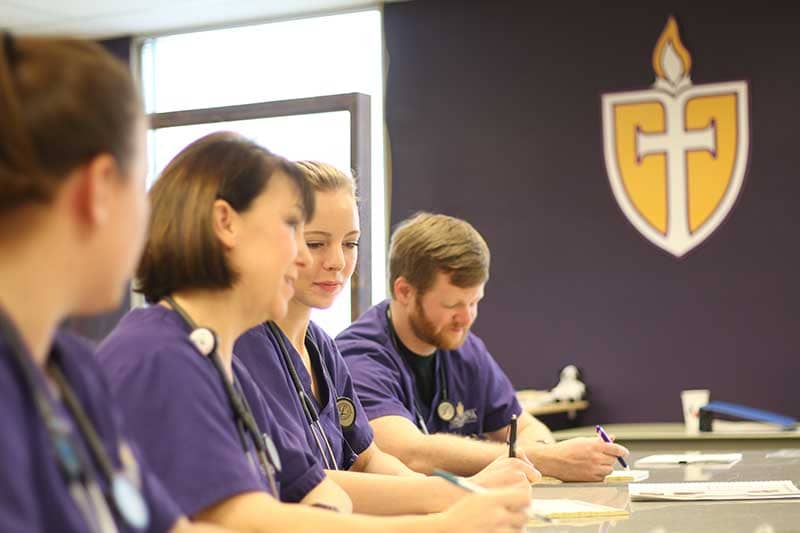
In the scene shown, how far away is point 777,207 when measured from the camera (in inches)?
207

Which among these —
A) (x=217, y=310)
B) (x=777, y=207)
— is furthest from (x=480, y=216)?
(x=217, y=310)

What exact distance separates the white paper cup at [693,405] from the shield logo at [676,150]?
Answer: 697mm

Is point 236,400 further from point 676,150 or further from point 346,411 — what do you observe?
point 676,150

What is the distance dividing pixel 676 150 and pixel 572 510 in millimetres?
3589

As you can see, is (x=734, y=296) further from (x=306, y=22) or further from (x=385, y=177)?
(x=306, y=22)

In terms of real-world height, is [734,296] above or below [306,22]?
below

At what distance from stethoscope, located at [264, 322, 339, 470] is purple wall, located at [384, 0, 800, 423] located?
137 inches

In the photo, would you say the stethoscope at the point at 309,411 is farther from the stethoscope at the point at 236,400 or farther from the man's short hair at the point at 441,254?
the man's short hair at the point at 441,254

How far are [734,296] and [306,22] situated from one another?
2.77 m

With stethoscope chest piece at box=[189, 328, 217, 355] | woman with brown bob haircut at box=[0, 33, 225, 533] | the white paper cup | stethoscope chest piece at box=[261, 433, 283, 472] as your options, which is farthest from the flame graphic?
woman with brown bob haircut at box=[0, 33, 225, 533]

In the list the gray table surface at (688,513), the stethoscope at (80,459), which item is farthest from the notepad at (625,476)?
the stethoscope at (80,459)

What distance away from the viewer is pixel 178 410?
142 cm

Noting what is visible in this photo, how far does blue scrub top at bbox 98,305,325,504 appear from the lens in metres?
1.40

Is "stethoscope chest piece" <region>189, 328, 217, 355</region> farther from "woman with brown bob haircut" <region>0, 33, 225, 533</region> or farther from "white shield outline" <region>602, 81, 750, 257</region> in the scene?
"white shield outline" <region>602, 81, 750, 257</region>
